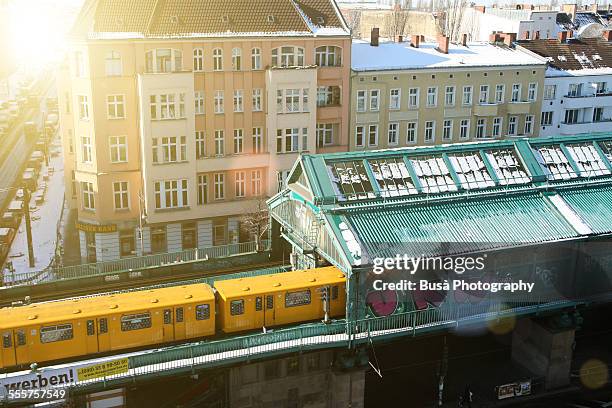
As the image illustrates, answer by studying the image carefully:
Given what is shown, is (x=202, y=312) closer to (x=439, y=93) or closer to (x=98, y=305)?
(x=98, y=305)

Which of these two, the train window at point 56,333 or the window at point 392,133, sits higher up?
the window at point 392,133

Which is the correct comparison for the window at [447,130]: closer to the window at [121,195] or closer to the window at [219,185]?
the window at [219,185]

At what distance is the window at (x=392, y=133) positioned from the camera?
58.3 metres

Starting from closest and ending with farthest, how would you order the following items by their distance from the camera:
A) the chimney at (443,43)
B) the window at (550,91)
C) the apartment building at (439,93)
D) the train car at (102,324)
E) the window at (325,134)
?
the train car at (102,324) → the window at (325,134) → the apartment building at (439,93) → the chimney at (443,43) → the window at (550,91)

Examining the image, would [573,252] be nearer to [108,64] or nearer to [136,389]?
[136,389]

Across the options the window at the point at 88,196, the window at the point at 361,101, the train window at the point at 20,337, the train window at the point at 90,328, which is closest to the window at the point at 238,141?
the window at the point at 361,101

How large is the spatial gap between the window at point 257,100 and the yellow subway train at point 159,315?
21.6 metres

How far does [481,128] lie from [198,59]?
2686 cm

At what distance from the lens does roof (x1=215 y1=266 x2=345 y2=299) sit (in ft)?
101

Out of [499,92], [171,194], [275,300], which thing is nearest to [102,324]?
[275,300]

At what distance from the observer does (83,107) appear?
4797 centimetres

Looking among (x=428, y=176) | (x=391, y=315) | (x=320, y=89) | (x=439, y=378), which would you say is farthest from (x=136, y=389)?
(x=320, y=89)

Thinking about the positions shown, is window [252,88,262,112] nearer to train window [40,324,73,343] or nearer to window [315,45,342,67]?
window [315,45,342,67]

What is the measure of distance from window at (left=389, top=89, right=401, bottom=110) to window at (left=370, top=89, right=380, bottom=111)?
3.98 ft
